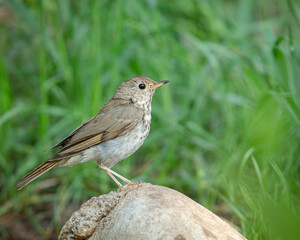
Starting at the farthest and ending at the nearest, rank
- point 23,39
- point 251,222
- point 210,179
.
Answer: point 23,39, point 210,179, point 251,222

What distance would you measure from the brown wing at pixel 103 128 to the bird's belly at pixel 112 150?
41 mm

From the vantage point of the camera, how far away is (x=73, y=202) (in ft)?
16.4

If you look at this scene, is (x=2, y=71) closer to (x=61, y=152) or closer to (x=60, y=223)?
(x=60, y=223)

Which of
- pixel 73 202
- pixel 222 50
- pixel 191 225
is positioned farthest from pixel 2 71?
pixel 191 225

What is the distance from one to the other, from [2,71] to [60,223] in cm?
173

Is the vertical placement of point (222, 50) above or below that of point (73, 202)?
above

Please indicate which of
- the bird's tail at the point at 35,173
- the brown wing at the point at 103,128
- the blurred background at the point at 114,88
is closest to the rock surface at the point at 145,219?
the bird's tail at the point at 35,173

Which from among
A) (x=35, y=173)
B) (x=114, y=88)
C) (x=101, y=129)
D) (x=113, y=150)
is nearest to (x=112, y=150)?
(x=113, y=150)

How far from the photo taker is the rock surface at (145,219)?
8.11ft

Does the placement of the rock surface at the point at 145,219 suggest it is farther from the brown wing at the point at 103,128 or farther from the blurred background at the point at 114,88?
the blurred background at the point at 114,88

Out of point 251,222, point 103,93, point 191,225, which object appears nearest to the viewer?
point 191,225

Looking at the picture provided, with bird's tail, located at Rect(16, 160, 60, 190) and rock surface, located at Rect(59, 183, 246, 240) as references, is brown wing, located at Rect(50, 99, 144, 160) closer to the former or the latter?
bird's tail, located at Rect(16, 160, 60, 190)

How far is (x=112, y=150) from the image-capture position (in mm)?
3588

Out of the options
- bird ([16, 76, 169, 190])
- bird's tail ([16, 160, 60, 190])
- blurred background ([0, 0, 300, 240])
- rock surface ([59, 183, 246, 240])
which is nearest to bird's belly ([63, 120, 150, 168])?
bird ([16, 76, 169, 190])
